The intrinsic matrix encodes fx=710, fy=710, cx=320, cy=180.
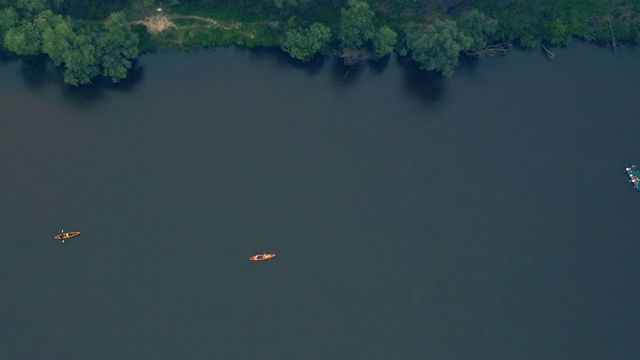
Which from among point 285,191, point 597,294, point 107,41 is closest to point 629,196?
point 597,294

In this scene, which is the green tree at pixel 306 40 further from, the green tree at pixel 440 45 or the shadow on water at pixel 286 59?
the green tree at pixel 440 45

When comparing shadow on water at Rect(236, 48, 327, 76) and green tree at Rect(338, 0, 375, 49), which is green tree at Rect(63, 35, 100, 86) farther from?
green tree at Rect(338, 0, 375, 49)

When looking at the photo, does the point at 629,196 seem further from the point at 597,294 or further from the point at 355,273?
the point at 355,273

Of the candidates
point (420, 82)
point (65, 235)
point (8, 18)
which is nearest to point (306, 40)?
point (420, 82)

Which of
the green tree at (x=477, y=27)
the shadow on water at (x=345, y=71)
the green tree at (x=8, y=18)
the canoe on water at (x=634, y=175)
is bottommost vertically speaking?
the canoe on water at (x=634, y=175)

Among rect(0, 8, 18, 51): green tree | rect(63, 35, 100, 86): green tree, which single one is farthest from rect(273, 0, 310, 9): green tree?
rect(0, 8, 18, 51): green tree

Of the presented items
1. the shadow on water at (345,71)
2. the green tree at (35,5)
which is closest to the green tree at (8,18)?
the green tree at (35,5)
